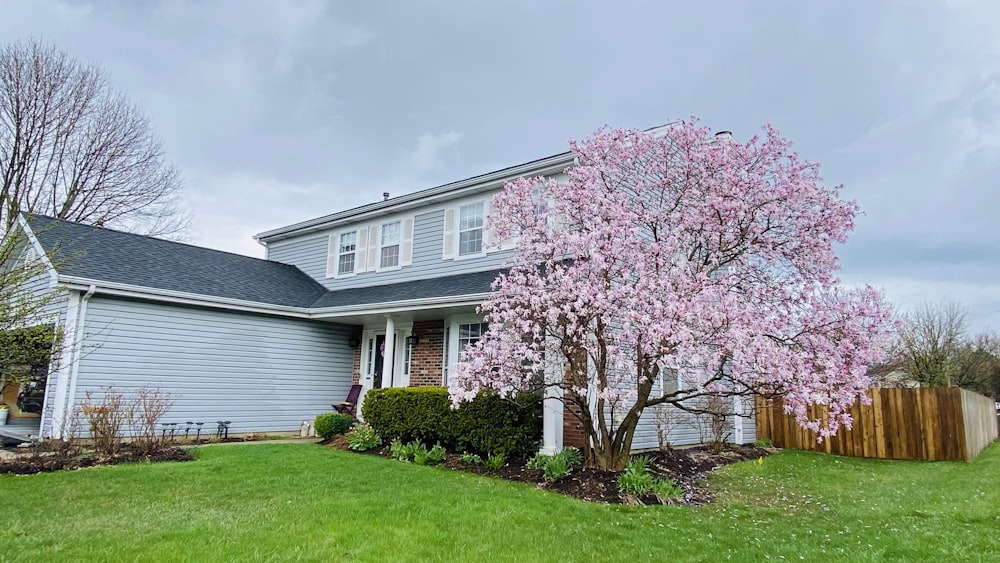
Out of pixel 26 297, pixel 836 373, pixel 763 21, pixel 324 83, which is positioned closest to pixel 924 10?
pixel 763 21

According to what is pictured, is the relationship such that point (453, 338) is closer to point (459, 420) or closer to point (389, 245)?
point (459, 420)

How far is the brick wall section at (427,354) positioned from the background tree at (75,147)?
49.4 feet

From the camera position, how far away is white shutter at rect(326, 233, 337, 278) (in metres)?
15.3

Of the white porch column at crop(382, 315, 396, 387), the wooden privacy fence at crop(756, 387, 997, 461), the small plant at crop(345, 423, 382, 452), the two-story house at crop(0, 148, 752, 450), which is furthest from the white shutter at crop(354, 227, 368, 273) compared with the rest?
the wooden privacy fence at crop(756, 387, 997, 461)

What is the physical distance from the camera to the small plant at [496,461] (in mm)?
8414

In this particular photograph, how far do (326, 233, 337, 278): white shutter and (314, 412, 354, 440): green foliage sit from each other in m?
4.86

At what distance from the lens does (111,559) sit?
3.88m

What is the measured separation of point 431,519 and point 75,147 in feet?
→ 73.6

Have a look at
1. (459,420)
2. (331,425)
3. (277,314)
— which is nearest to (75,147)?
(277,314)

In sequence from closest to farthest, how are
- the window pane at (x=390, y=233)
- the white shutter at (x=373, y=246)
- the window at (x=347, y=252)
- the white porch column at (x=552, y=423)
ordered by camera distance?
the white porch column at (x=552, y=423), the window pane at (x=390, y=233), the white shutter at (x=373, y=246), the window at (x=347, y=252)

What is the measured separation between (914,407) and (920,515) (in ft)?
21.0

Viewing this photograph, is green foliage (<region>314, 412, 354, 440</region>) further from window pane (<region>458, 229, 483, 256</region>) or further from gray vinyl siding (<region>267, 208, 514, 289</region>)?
window pane (<region>458, 229, 483, 256</region>)

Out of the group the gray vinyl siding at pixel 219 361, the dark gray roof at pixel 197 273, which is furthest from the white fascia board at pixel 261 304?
the gray vinyl siding at pixel 219 361

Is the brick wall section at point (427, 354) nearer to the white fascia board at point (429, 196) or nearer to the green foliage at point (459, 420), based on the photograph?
the green foliage at point (459, 420)
